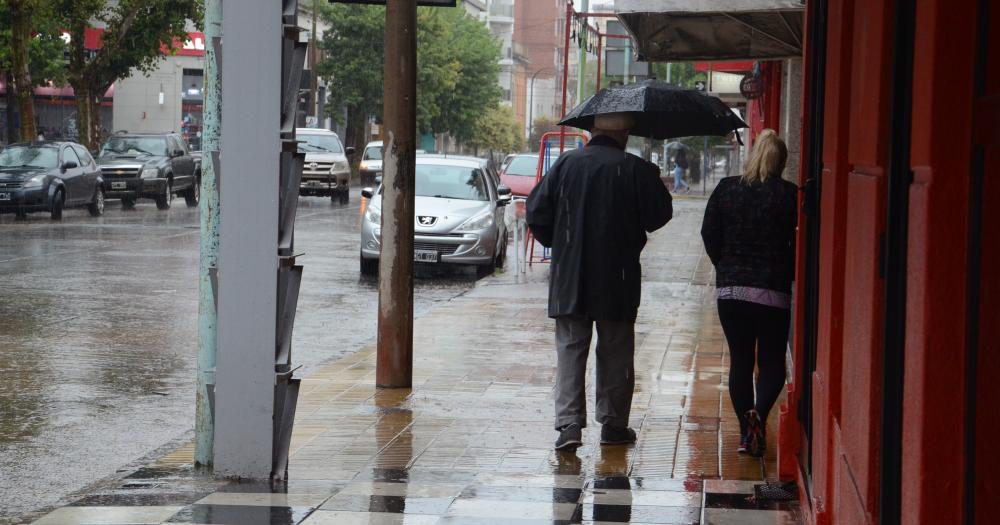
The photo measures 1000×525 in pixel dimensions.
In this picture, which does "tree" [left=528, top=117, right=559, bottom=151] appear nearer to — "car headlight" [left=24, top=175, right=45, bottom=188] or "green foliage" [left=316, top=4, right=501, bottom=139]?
"green foliage" [left=316, top=4, right=501, bottom=139]

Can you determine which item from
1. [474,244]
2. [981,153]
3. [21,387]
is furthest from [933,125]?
[474,244]

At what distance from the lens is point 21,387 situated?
9250 mm

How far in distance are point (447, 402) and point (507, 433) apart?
40.8 inches

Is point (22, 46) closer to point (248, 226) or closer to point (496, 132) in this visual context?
point (248, 226)

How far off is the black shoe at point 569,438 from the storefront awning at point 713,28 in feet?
10.7

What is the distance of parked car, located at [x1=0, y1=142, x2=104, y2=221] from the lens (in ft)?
87.8

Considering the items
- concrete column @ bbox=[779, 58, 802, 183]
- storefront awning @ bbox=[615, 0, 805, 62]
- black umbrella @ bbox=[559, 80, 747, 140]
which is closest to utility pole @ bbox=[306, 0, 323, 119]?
concrete column @ bbox=[779, 58, 802, 183]

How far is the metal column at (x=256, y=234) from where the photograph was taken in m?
6.30

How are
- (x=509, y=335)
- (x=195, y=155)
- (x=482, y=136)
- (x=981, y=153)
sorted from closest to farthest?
(x=981, y=153) → (x=509, y=335) → (x=195, y=155) → (x=482, y=136)

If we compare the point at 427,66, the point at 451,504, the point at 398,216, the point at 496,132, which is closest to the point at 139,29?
the point at 427,66

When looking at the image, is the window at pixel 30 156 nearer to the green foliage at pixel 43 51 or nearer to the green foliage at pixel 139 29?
the green foliage at pixel 43 51

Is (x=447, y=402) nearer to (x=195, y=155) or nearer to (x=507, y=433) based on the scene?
(x=507, y=433)

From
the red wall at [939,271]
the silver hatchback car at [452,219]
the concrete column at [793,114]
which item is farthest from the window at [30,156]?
the red wall at [939,271]

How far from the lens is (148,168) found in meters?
32.8
